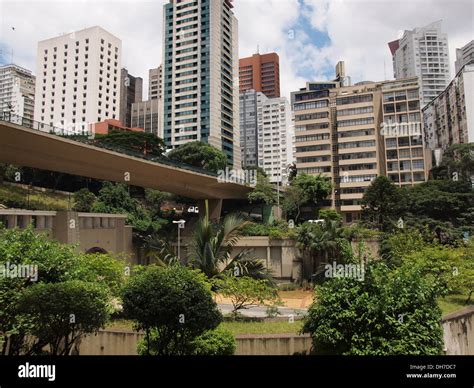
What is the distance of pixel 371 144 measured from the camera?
60438 mm

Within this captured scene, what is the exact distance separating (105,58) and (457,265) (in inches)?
2692

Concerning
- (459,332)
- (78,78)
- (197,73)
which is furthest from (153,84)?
(459,332)

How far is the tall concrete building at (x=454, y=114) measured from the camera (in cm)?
5238

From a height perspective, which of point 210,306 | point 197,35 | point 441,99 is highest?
point 197,35

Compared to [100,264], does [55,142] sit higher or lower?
higher

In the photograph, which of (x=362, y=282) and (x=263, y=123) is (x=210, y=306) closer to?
(x=362, y=282)

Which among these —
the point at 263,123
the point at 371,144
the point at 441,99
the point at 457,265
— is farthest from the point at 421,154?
the point at 263,123

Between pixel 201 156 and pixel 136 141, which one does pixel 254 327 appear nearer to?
pixel 201 156

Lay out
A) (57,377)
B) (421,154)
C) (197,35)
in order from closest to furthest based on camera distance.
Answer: (57,377) → (421,154) → (197,35)

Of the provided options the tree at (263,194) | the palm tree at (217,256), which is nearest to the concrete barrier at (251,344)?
the palm tree at (217,256)

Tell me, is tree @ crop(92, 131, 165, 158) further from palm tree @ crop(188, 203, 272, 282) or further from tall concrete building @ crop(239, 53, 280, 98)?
tall concrete building @ crop(239, 53, 280, 98)

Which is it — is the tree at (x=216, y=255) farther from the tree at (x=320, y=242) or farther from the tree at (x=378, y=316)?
the tree at (x=320, y=242)

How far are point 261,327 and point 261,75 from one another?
136000mm

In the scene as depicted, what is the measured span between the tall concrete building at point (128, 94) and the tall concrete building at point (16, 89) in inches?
1501
